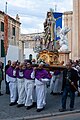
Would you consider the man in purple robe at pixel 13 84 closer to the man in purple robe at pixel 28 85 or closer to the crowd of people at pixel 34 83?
the crowd of people at pixel 34 83

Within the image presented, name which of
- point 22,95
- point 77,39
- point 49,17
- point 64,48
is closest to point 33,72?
point 22,95

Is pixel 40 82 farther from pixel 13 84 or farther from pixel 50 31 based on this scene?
pixel 50 31

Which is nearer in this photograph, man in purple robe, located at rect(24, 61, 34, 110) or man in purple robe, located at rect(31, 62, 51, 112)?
man in purple robe, located at rect(31, 62, 51, 112)

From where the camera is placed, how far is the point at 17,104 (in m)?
14.8

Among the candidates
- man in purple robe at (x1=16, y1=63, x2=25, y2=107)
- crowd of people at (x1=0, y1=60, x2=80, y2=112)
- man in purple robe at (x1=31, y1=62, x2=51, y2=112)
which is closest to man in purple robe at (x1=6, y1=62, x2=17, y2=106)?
crowd of people at (x1=0, y1=60, x2=80, y2=112)

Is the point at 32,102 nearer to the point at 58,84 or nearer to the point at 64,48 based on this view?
the point at 58,84

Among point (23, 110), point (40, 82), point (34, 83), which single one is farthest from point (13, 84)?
point (40, 82)

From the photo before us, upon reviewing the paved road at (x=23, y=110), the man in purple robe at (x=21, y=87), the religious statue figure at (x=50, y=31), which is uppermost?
the religious statue figure at (x=50, y=31)

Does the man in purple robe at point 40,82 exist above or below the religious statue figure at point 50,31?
below

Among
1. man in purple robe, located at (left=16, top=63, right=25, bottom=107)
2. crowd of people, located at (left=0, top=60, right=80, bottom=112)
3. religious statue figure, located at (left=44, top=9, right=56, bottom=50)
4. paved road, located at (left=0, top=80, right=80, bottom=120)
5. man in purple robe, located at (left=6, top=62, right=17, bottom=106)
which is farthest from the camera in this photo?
religious statue figure, located at (left=44, top=9, right=56, bottom=50)

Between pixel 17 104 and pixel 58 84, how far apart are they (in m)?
4.21

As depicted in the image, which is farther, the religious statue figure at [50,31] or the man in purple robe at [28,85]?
the religious statue figure at [50,31]

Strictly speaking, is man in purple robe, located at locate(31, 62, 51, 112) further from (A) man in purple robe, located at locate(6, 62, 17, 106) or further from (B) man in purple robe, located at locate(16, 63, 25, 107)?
(A) man in purple robe, located at locate(6, 62, 17, 106)

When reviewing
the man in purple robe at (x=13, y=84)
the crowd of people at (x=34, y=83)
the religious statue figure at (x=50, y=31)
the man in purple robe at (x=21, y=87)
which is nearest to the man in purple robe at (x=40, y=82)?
the crowd of people at (x=34, y=83)
